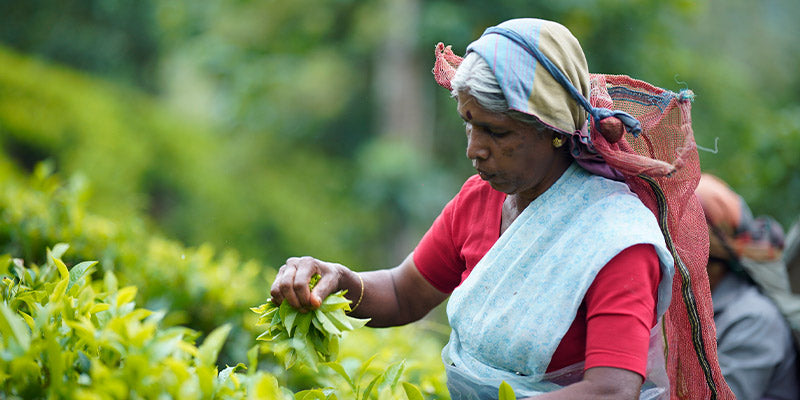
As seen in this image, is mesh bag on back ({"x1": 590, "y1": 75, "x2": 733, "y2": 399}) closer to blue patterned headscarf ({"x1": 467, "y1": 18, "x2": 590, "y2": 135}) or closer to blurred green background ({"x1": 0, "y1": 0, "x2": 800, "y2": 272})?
blue patterned headscarf ({"x1": 467, "y1": 18, "x2": 590, "y2": 135})

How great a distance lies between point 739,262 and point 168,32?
9636 mm

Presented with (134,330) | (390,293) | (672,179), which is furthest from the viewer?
(390,293)

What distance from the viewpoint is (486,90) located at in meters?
1.81

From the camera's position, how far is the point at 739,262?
132 inches

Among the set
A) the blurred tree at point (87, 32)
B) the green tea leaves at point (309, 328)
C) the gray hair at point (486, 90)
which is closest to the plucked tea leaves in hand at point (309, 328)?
the green tea leaves at point (309, 328)

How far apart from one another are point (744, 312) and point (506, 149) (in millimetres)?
1929

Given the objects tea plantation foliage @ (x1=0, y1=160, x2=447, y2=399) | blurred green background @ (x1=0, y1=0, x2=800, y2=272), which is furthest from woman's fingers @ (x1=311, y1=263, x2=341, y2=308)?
blurred green background @ (x1=0, y1=0, x2=800, y2=272)

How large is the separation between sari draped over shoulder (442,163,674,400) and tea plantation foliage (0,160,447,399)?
21 centimetres

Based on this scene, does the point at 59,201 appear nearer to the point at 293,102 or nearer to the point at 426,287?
the point at 426,287

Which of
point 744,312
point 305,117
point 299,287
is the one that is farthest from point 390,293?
point 305,117

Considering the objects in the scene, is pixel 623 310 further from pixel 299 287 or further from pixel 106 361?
pixel 106 361

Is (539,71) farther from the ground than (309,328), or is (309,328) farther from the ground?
(539,71)

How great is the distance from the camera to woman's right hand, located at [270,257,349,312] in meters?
1.96

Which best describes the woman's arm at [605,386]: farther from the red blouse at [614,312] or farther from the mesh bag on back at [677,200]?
the mesh bag on back at [677,200]
